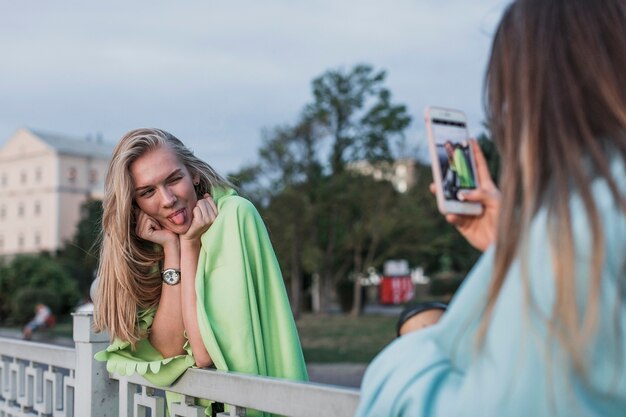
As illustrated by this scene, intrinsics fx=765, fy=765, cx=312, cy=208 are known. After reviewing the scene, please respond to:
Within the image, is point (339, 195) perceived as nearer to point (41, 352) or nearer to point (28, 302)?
point (28, 302)

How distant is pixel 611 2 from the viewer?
4.29ft

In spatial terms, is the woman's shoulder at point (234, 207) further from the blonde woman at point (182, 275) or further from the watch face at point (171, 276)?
the watch face at point (171, 276)

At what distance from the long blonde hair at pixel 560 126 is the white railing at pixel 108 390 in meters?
0.63

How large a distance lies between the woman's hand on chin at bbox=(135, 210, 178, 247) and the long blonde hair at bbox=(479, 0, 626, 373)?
65.1 inches

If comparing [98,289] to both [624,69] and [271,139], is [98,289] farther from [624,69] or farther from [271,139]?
[271,139]

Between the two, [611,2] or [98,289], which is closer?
[611,2]

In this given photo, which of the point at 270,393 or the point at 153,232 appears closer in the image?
the point at 270,393

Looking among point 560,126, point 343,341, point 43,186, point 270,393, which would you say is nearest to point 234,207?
point 270,393

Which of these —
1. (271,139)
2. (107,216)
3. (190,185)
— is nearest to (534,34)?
(190,185)

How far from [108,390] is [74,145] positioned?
9246 cm

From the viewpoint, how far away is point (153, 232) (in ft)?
9.01

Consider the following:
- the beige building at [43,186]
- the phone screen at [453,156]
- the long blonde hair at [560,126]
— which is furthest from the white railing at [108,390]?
the beige building at [43,186]

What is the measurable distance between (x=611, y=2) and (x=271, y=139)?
131 feet

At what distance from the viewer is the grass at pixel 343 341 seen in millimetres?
18703
